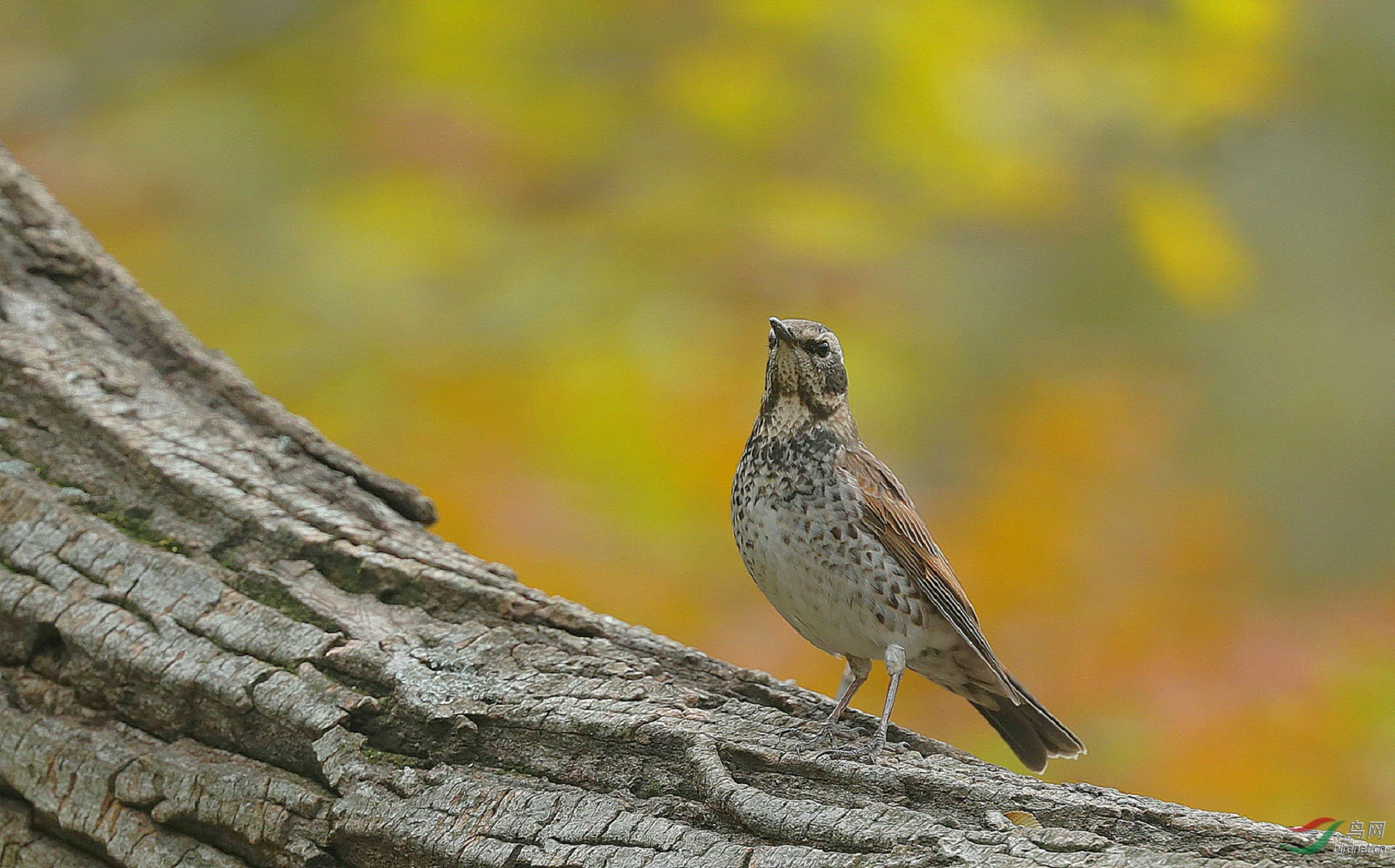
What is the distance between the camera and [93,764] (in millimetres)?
3082

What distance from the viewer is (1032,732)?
13.0ft

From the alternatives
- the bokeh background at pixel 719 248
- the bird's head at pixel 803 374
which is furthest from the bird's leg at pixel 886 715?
the bokeh background at pixel 719 248

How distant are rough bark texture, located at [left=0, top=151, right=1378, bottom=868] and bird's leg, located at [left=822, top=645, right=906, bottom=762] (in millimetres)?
62

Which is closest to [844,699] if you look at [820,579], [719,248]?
[820,579]

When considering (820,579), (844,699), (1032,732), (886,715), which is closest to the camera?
(886,715)

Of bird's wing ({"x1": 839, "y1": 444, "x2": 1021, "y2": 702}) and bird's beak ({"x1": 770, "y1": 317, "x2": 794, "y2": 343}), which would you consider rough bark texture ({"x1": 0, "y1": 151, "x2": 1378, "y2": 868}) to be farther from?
bird's beak ({"x1": 770, "y1": 317, "x2": 794, "y2": 343})

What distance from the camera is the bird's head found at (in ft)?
13.4

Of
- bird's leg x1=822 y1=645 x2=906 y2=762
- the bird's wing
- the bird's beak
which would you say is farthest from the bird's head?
bird's leg x1=822 y1=645 x2=906 y2=762

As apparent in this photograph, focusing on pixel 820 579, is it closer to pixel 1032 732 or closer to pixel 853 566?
pixel 853 566

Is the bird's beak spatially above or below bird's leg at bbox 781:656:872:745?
above

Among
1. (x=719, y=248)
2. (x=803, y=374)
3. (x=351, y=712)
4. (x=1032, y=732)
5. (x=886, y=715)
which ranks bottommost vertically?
(x=351, y=712)

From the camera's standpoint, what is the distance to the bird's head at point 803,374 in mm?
4074

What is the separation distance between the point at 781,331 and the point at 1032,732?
160cm

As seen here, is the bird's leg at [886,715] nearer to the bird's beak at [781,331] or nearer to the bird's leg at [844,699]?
the bird's leg at [844,699]
